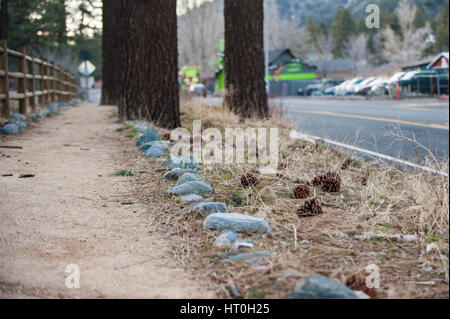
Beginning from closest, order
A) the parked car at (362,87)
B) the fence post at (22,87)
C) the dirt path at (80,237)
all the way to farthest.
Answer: the dirt path at (80,237), the fence post at (22,87), the parked car at (362,87)

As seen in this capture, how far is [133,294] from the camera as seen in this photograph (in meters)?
2.37

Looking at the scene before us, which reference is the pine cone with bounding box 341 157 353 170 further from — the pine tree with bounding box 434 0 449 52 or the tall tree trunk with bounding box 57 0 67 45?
the pine tree with bounding box 434 0 449 52

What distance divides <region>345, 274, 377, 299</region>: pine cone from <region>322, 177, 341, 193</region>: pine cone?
6.63 ft

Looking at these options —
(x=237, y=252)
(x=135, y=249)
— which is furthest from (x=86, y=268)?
(x=237, y=252)

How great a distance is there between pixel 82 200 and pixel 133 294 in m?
1.80

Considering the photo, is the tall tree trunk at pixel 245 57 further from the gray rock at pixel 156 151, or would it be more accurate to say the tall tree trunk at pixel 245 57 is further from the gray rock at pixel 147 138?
the gray rock at pixel 156 151

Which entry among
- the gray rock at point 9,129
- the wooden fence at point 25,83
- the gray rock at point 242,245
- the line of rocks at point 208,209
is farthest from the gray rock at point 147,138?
the gray rock at point 242,245

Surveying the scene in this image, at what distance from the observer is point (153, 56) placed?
855 centimetres

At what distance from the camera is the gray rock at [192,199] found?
3791 millimetres

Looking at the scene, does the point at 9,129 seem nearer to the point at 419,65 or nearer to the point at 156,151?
the point at 156,151

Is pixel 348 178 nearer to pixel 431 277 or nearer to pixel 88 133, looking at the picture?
pixel 431 277

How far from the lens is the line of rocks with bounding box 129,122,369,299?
2225mm
